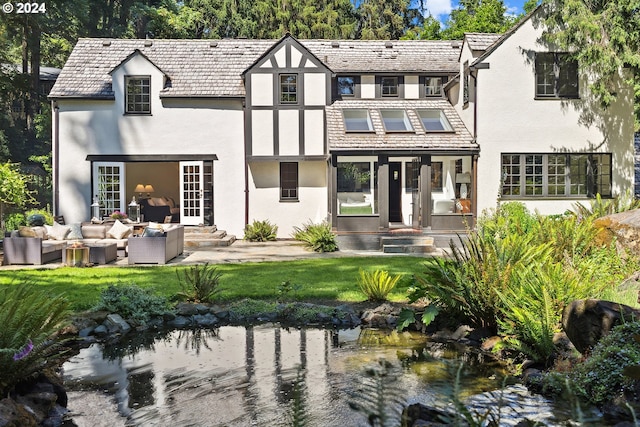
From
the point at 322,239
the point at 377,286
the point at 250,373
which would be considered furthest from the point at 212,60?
the point at 250,373

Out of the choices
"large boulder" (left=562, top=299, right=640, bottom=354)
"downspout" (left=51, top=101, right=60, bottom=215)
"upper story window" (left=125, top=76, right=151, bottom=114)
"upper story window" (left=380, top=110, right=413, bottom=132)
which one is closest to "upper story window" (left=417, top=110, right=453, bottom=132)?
"upper story window" (left=380, top=110, right=413, bottom=132)

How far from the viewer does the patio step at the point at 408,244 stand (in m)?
18.0

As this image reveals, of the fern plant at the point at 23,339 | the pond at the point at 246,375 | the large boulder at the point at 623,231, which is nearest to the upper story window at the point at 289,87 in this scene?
the large boulder at the point at 623,231

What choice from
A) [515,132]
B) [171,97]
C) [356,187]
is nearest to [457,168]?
[515,132]

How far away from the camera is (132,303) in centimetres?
923

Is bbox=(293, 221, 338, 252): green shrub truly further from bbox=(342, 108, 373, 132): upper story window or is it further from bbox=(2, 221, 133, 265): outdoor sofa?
bbox=(2, 221, 133, 265): outdoor sofa

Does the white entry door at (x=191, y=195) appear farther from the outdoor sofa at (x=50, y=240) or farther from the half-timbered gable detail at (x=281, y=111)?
the outdoor sofa at (x=50, y=240)

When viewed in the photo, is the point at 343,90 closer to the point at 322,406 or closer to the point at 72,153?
the point at 72,153

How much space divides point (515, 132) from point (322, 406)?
1637 cm

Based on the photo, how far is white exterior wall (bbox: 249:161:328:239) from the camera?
21.8 m

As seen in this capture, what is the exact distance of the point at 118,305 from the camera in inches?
364

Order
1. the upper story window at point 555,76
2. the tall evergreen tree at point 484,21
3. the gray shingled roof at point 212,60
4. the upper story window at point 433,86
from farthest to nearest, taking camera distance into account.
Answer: the tall evergreen tree at point 484,21, the upper story window at point 433,86, the gray shingled roof at point 212,60, the upper story window at point 555,76

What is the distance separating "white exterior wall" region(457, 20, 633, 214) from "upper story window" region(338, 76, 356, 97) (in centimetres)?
475

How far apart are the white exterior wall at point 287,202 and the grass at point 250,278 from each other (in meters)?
5.96
